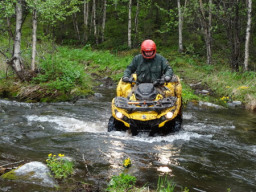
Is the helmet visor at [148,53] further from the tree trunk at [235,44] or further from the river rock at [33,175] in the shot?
the tree trunk at [235,44]

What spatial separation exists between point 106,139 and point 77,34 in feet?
83.8

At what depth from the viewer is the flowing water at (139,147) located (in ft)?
16.4

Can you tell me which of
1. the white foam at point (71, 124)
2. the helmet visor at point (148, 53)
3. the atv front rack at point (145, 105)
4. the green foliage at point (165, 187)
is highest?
the helmet visor at point (148, 53)

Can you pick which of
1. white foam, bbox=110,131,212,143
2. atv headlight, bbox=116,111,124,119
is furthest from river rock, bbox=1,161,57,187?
white foam, bbox=110,131,212,143

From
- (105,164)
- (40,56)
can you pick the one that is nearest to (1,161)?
(105,164)

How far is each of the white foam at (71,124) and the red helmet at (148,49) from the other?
2218mm

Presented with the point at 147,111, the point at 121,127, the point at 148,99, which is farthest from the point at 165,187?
the point at 121,127

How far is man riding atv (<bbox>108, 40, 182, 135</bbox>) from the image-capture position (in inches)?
276

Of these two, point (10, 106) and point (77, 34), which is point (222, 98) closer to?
point (10, 106)

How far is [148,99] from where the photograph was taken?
739cm

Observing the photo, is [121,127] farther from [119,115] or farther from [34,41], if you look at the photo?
[34,41]

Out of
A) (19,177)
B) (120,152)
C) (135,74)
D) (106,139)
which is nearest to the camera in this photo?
(19,177)

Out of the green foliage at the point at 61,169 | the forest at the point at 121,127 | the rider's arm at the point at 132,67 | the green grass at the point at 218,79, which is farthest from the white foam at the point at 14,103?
the green foliage at the point at 61,169

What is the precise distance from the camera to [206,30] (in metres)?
18.8
